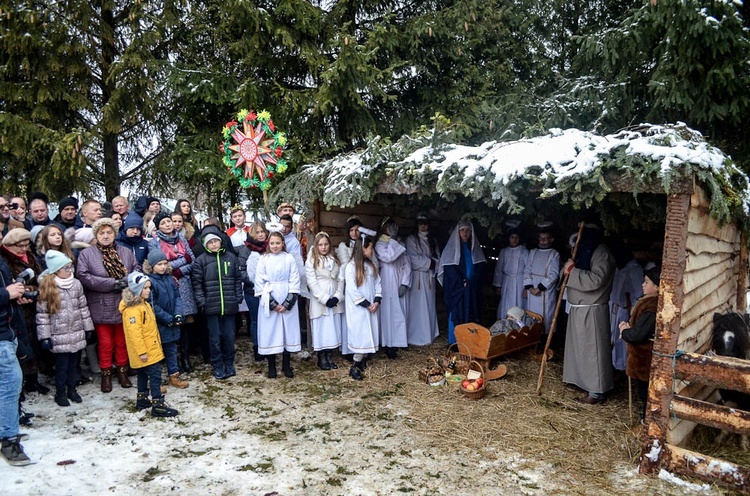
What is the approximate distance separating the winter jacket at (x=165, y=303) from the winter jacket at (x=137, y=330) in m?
0.32

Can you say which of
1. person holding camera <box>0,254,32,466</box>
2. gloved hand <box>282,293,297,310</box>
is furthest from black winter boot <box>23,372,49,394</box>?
gloved hand <box>282,293,297,310</box>

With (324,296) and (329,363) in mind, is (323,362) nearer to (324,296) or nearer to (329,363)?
(329,363)

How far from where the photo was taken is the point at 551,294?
26.4 feet

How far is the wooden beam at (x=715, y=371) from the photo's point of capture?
13.4 feet

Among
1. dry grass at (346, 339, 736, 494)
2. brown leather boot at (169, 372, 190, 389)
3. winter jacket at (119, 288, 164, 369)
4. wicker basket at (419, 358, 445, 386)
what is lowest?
dry grass at (346, 339, 736, 494)

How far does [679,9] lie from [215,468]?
8.33 m

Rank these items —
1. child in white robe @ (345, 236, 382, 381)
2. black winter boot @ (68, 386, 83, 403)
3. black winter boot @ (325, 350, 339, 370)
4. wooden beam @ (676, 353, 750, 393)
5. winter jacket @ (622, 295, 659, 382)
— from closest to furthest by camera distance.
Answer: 1. wooden beam @ (676, 353, 750, 393)
2. winter jacket @ (622, 295, 659, 382)
3. black winter boot @ (68, 386, 83, 403)
4. child in white robe @ (345, 236, 382, 381)
5. black winter boot @ (325, 350, 339, 370)

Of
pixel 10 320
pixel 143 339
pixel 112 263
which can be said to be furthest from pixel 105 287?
pixel 10 320

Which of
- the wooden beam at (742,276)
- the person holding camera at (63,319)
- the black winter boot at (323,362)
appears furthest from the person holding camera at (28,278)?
the wooden beam at (742,276)

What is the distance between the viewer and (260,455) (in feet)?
14.9

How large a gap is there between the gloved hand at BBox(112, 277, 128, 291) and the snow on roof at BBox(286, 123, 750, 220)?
2.50 metres

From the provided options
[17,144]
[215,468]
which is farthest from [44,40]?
[215,468]

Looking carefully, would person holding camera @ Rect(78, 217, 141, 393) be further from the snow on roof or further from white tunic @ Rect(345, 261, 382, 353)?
white tunic @ Rect(345, 261, 382, 353)

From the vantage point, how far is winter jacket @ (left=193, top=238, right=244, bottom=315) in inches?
254
